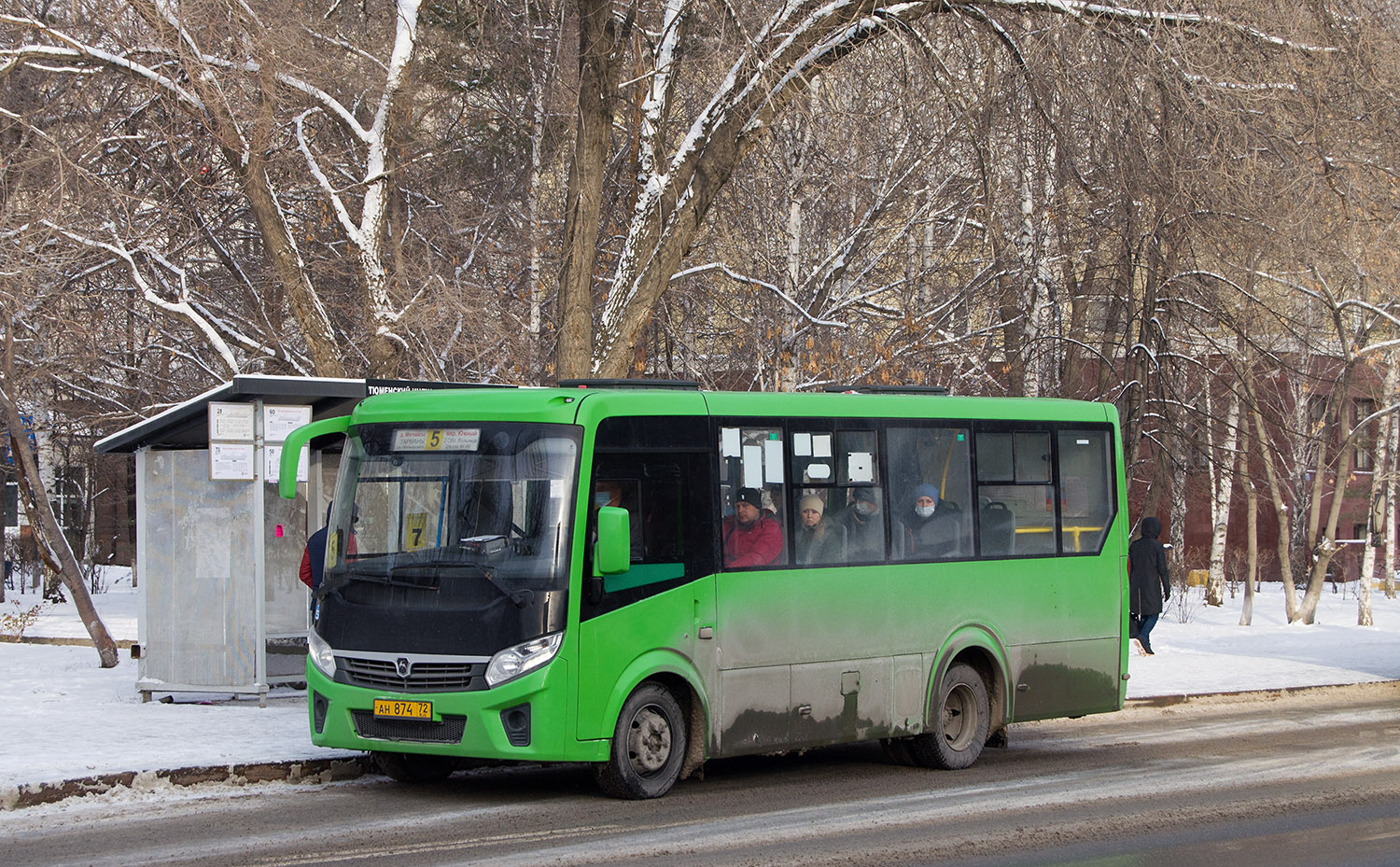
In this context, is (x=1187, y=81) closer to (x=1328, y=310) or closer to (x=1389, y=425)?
(x=1328, y=310)

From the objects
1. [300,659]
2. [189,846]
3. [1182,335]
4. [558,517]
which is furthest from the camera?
[1182,335]

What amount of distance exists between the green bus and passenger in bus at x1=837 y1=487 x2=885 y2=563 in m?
0.02

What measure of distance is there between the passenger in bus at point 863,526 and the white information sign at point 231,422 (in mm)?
5413

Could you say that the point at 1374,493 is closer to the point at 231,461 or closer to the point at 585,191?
the point at 585,191

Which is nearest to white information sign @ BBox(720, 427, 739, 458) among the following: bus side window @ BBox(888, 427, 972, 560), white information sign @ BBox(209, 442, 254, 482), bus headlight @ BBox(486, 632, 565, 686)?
bus side window @ BBox(888, 427, 972, 560)

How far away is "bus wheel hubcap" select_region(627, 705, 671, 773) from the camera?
32.7 ft

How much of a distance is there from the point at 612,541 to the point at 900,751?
152 inches

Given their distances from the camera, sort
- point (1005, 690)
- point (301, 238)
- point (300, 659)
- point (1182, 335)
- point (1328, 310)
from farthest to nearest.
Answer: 1. point (1328, 310)
2. point (1182, 335)
3. point (301, 238)
4. point (300, 659)
5. point (1005, 690)

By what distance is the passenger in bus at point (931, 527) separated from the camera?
460 inches

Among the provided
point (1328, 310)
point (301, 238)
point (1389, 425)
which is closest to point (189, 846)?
point (301, 238)

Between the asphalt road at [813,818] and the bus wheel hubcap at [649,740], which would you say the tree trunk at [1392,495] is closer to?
the asphalt road at [813,818]

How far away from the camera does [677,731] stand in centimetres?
1019

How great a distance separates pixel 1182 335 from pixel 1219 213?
9.09 metres

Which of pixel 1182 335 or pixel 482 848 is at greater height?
pixel 1182 335
